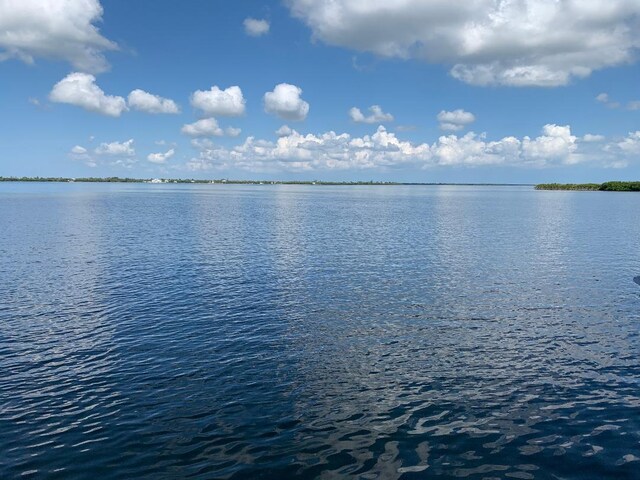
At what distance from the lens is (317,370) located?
25906 millimetres

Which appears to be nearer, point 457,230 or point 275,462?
point 275,462

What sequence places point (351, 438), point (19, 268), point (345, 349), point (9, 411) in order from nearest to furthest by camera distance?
point (351, 438), point (9, 411), point (345, 349), point (19, 268)

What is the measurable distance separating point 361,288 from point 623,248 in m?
47.9

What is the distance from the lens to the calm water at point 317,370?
18.0 m

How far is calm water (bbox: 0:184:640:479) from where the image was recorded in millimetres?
17984

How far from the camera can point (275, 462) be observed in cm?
1766

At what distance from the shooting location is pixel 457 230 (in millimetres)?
93000

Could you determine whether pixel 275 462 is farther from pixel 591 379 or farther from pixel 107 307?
A: pixel 107 307

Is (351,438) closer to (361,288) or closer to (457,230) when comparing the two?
(361,288)

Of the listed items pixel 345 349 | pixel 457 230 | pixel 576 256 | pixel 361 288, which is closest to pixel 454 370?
pixel 345 349

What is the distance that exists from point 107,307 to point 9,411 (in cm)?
1641

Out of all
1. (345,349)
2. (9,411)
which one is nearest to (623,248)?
(345,349)

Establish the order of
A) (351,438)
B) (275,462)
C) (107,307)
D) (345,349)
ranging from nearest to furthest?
1. (275,462)
2. (351,438)
3. (345,349)
4. (107,307)

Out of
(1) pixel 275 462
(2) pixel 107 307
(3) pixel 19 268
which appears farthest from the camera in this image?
(3) pixel 19 268
